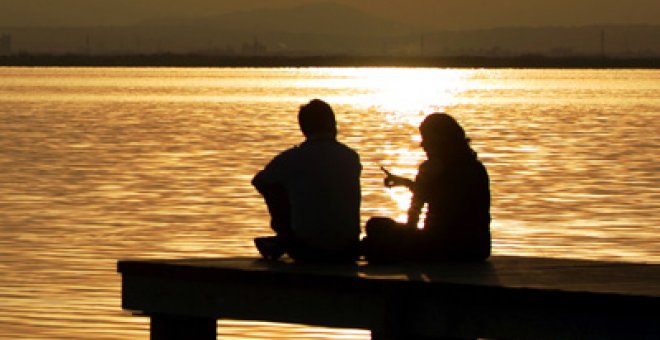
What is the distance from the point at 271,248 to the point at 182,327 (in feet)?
2.41

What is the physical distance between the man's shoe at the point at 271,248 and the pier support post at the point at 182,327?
0.55m

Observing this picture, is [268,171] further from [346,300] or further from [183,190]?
[183,190]

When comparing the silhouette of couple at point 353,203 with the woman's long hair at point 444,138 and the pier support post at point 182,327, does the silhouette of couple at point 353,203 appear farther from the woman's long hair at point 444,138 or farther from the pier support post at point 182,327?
the pier support post at point 182,327

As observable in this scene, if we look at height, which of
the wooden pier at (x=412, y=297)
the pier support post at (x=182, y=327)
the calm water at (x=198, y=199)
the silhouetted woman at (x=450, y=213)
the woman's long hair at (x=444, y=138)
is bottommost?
the calm water at (x=198, y=199)

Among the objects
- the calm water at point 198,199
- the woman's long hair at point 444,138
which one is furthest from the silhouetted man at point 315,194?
the calm water at point 198,199

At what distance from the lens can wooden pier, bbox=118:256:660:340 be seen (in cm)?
1051

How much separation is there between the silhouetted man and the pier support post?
1.99ft

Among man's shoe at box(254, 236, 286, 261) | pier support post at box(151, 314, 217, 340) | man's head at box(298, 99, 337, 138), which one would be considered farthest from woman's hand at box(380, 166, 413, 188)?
pier support post at box(151, 314, 217, 340)

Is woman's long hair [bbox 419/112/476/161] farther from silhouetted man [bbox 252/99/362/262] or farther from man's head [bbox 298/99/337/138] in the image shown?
man's head [bbox 298/99/337/138]

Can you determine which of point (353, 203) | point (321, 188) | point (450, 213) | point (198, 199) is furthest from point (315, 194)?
point (198, 199)

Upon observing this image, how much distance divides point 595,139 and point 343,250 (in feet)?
144

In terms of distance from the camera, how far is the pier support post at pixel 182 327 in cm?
1209

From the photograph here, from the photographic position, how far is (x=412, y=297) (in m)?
11.0

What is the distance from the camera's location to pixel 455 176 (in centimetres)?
1226
